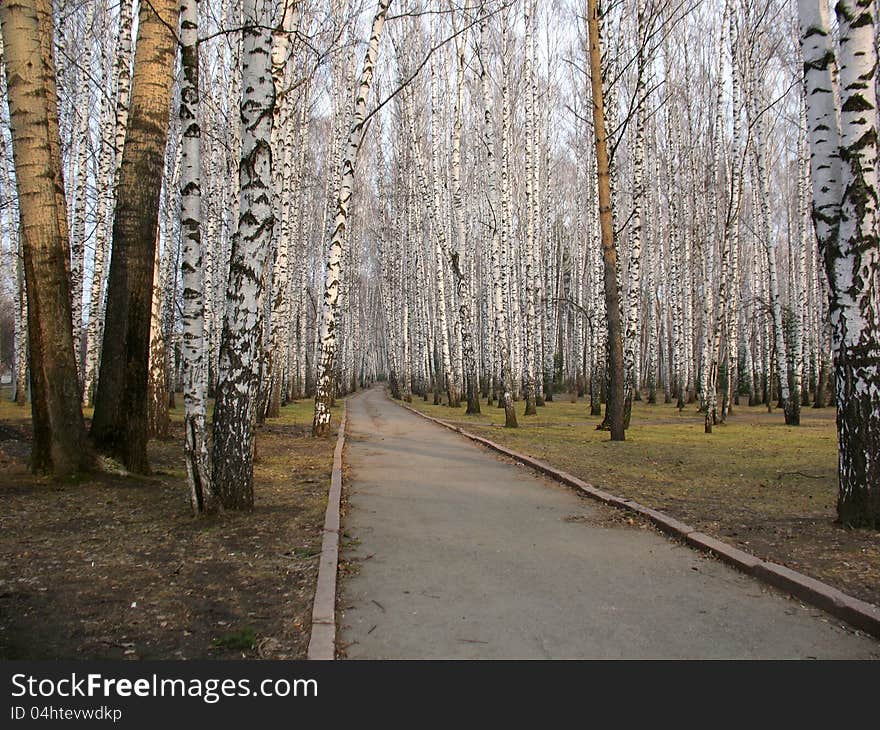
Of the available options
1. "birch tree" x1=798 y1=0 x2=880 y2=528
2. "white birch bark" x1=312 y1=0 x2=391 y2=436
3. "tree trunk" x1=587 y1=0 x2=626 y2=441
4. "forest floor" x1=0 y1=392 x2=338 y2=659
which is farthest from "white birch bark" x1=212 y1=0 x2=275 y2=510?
"tree trunk" x1=587 y1=0 x2=626 y2=441

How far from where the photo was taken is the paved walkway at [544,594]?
11.8 feet

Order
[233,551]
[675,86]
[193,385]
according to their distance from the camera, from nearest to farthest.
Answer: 1. [233,551]
2. [193,385]
3. [675,86]

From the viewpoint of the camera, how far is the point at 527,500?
311 inches

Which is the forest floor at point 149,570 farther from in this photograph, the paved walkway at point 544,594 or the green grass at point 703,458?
the green grass at point 703,458

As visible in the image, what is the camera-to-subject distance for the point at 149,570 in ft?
16.0

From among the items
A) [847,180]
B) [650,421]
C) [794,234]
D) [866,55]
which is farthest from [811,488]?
[794,234]

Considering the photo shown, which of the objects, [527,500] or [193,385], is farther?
[527,500]

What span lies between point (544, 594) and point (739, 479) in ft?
19.1

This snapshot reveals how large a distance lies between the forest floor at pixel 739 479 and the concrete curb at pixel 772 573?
0.19 m

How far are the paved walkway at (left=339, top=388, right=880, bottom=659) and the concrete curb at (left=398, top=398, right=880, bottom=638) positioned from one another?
10 cm

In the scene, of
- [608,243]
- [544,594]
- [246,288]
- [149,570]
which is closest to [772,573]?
A: [544,594]

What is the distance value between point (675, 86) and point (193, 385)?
2650 centimetres

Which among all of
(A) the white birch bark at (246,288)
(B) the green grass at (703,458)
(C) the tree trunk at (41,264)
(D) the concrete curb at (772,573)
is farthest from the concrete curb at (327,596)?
(B) the green grass at (703,458)

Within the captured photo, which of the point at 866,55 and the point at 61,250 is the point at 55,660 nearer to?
the point at 61,250
